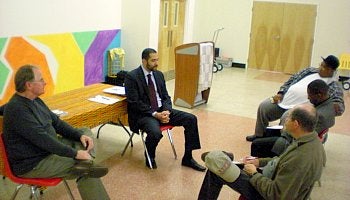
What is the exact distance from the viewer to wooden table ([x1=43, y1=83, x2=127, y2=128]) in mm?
3308

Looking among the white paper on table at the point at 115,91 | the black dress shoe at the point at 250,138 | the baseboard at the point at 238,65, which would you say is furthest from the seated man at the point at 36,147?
the baseboard at the point at 238,65

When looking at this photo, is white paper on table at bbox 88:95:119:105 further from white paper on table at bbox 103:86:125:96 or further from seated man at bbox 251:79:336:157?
seated man at bbox 251:79:336:157

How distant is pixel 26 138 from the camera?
8.02ft

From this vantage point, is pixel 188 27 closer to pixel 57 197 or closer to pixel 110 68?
pixel 110 68

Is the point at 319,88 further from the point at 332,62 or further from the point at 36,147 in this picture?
the point at 36,147

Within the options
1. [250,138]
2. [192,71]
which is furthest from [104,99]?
[192,71]

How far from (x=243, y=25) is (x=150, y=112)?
6.92 metres

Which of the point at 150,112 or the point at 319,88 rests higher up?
the point at 319,88

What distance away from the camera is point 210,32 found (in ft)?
34.3

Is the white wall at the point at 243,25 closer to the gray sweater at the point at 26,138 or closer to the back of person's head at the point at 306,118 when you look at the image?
the back of person's head at the point at 306,118

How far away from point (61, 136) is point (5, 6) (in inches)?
97.5

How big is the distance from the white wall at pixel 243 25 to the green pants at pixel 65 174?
26.7ft

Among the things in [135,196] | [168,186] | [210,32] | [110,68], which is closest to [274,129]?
[168,186]

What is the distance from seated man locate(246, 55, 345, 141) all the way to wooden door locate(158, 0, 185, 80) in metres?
3.64
